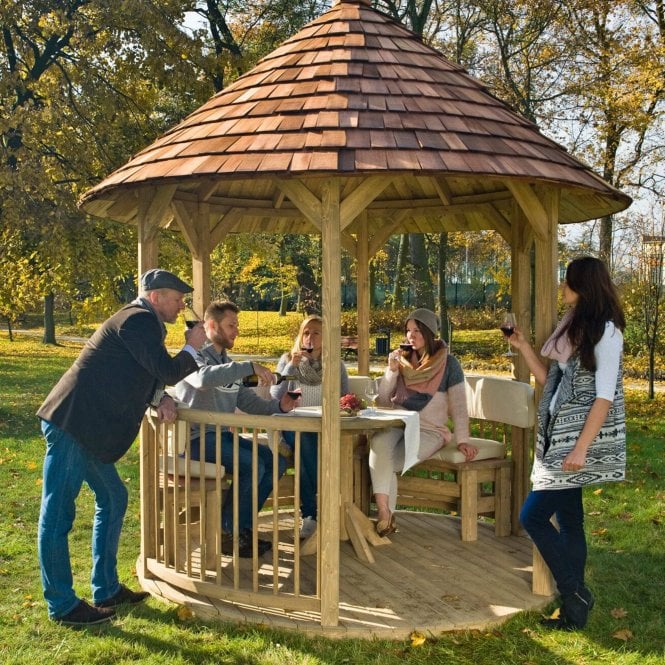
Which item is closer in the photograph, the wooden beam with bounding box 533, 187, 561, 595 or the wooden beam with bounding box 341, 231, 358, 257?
the wooden beam with bounding box 533, 187, 561, 595

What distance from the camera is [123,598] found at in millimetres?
5172

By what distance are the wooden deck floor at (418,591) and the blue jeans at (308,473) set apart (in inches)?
14.8

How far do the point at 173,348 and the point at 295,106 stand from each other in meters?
23.5

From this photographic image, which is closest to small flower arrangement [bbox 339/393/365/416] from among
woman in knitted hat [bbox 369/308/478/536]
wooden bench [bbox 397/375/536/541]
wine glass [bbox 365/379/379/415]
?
wine glass [bbox 365/379/379/415]

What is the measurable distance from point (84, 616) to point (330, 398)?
1846mm

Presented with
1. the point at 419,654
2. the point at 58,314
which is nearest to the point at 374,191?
the point at 419,654

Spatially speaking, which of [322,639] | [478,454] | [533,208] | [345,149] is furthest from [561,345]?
[322,639]

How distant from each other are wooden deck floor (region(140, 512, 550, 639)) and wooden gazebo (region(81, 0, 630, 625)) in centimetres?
32

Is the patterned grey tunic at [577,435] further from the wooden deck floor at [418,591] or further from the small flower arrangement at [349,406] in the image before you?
the small flower arrangement at [349,406]

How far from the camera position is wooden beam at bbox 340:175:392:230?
4.82 meters

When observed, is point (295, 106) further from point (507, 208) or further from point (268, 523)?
point (268, 523)

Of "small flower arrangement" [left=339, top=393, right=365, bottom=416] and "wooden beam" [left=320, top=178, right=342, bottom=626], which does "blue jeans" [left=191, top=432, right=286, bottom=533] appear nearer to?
"small flower arrangement" [left=339, top=393, right=365, bottom=416]

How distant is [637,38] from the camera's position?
17.0m

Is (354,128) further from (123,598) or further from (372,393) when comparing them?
(123,598)
